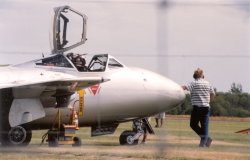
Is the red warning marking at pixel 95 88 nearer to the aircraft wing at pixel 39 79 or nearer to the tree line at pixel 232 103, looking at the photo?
the aircraft wing at pixel 39 79

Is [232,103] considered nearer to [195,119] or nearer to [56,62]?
[195,119]

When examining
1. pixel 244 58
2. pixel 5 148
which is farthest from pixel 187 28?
pixel 5 148

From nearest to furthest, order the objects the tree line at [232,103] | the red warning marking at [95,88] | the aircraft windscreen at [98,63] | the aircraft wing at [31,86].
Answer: the tree line at [232,103] → the aircraft wing at [31,86] → the aircraft windscreen at [98,63] → the red warning marking at [95,88]

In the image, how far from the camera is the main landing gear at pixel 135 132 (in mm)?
16072

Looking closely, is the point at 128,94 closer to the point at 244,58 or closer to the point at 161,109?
the point at 161,109

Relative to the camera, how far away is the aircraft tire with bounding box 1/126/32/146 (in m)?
14.1

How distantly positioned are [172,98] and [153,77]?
72cm

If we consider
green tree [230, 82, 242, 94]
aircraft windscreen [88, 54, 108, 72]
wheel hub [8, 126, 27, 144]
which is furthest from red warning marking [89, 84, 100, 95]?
green tree [230, 82, 242, 94]

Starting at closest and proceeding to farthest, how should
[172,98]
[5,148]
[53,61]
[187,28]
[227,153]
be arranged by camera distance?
[187,28] → [227,153] → [5,148] → [53,61] → [172,98]

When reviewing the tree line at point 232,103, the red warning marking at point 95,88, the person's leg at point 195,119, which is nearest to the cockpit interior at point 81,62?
the red warning marking at point 95,88

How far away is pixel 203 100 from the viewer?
14.1 metres

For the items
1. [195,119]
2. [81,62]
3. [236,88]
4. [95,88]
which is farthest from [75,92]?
[236,88]

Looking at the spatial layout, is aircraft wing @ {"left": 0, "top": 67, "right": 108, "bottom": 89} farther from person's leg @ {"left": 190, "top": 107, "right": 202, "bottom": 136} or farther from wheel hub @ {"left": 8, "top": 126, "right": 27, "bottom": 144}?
person's leg @ {"left": 190, "top": 107, "right": 202, "bottom": 136}

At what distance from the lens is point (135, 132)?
16375 millimetres
